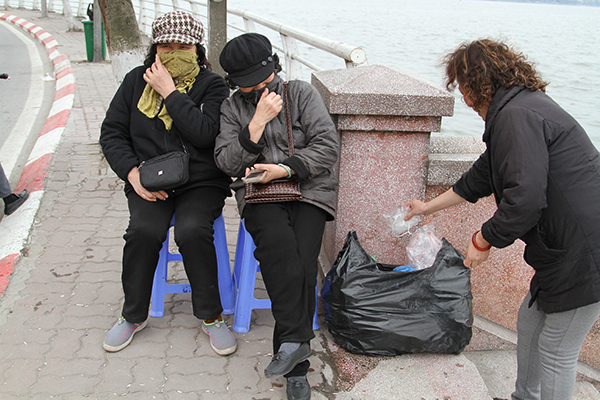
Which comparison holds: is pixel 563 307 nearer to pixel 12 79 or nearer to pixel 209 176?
pixel 209 176

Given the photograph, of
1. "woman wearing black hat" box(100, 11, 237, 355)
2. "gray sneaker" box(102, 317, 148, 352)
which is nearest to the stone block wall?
"woman wearing black hat" box(100, 11, 237, 355)

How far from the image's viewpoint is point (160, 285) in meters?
2.89

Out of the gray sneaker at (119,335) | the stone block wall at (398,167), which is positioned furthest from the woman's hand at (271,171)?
the gray sneaker at (119,335)

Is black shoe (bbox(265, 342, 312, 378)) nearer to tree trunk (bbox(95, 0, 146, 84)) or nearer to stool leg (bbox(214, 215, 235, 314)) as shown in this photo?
stool leg (bbox(214, 215, 235, 314))

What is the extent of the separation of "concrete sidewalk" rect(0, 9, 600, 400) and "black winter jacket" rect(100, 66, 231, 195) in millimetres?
778

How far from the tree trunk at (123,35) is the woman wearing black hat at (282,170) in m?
2.57

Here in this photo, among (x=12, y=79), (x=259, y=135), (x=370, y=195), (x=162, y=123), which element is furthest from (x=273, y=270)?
(x=12, y=79)

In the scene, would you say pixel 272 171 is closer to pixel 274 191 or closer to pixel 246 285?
pixel 274 191

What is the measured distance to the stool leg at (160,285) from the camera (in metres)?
2.85

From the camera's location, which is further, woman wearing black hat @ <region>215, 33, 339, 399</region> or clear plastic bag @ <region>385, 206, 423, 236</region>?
clear plastic bag @ <region>385, 206, 423, 236</region>

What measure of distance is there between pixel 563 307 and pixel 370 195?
123 cm

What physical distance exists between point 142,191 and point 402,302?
4.69ft

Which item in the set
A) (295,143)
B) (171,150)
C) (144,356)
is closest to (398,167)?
(295,143)

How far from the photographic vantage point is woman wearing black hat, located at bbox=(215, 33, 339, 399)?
2.39 meters
